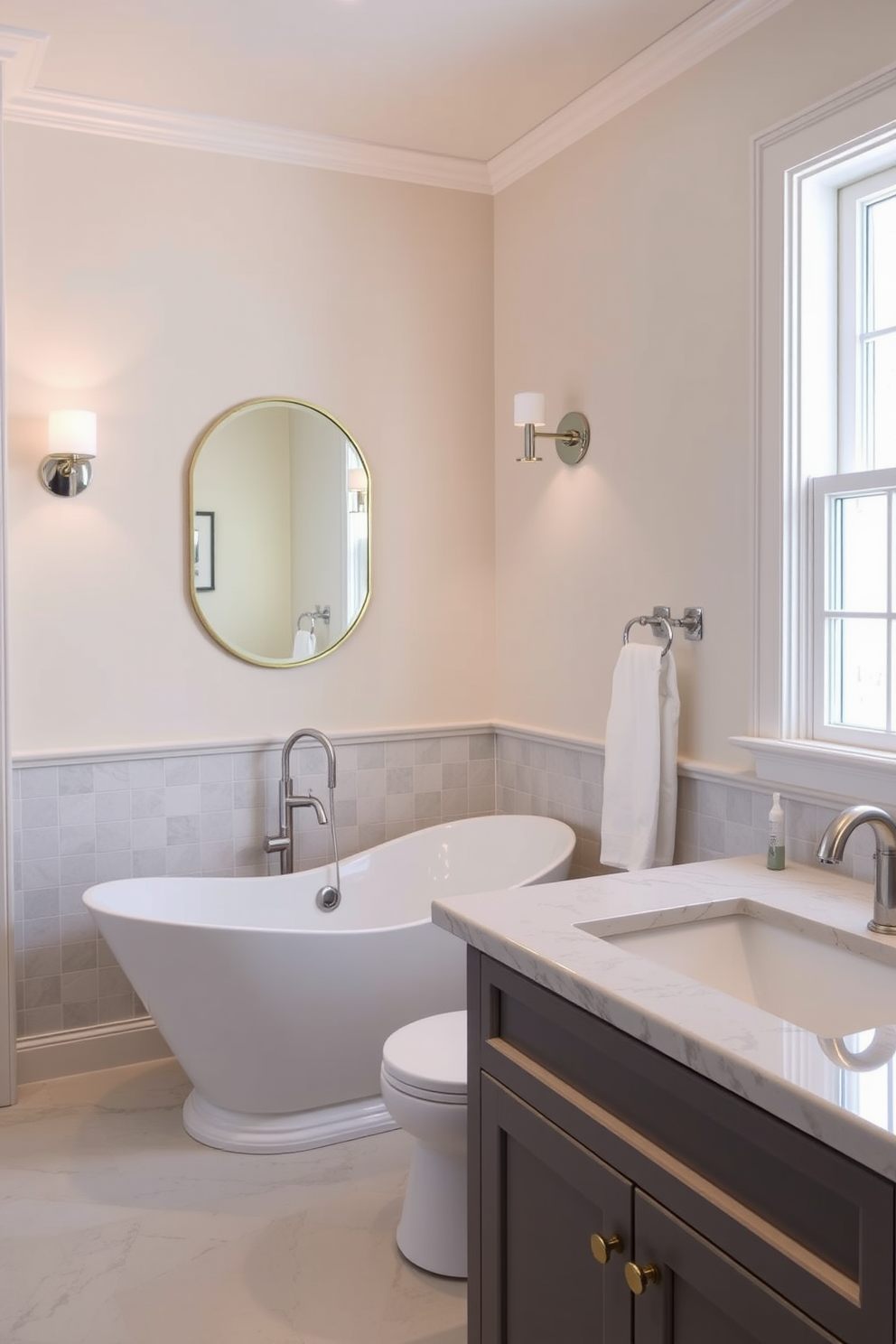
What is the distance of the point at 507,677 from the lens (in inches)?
148

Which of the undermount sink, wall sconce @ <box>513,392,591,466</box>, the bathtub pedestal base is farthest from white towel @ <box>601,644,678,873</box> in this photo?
the bathtub pedestal base

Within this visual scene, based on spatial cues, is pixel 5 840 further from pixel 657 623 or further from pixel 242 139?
pixel 242 139

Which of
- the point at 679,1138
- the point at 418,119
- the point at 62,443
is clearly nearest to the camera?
the point at 679,1138

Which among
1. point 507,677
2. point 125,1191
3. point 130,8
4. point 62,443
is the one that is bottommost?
point 125,1191

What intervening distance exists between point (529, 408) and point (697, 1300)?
2.38 meters

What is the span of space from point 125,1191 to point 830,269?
2.65m

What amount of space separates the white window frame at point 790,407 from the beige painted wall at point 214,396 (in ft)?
4.57

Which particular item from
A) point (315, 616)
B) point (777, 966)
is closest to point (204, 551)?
point (315, 616)

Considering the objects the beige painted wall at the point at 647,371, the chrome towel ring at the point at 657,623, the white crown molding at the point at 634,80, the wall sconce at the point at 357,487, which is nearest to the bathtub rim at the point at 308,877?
the beige painted wall at the point at 647,371

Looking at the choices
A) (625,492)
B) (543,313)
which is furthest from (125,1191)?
(543,313)

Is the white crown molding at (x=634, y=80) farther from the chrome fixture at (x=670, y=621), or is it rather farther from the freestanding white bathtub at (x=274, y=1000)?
the freestanding white bathtub at (x=274, y=1000)

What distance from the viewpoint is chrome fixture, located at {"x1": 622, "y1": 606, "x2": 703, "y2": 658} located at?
278 cm

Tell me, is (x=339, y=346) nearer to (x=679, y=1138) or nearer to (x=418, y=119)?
(x=418, y=119)

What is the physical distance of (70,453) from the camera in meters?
3.07
